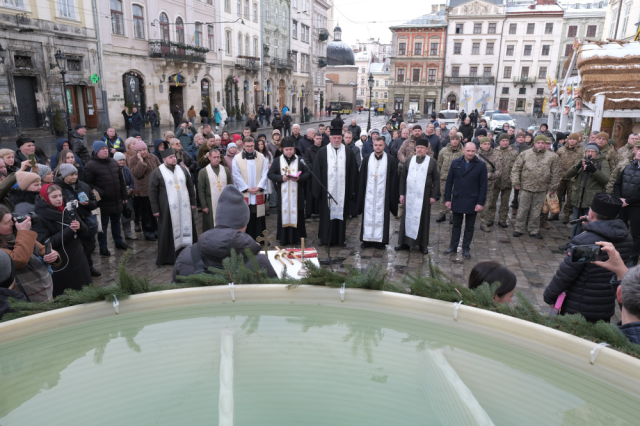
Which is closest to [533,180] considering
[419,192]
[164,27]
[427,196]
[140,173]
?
[427,196]

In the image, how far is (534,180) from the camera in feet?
25.8

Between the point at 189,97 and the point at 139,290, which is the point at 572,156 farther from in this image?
the point at 189,97

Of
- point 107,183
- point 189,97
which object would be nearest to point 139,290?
point 107,183

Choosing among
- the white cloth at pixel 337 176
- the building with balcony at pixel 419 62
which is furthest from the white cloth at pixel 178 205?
the building with balcony at pixel 419 62

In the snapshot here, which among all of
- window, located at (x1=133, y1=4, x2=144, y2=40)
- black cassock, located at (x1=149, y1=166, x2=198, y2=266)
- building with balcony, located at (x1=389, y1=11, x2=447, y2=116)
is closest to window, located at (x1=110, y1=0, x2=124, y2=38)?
window, located at (x1=133, y1=4, x2=144, y2=40)

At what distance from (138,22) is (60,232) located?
24649mm

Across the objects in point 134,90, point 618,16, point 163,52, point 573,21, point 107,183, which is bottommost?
point 107,183

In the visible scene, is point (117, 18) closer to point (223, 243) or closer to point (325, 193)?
point (325, 193)

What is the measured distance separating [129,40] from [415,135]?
20549 mm

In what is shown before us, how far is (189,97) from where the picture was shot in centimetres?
3009

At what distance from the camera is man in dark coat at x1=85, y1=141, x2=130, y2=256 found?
6.60 metres

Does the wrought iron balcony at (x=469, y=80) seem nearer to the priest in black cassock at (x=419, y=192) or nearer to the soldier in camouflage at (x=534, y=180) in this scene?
the soldier in camouflage at (x=534, y=180)

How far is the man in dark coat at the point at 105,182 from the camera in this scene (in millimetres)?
6602

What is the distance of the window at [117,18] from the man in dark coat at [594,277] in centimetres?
2518
